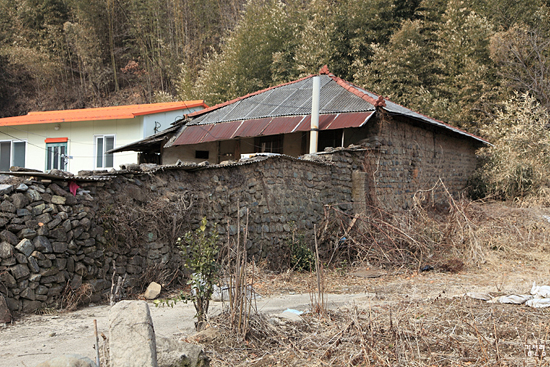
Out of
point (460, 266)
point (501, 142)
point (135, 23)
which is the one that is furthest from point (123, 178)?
point (135, 23)

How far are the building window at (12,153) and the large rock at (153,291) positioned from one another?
44.8 ft

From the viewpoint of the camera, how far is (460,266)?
8.84 m

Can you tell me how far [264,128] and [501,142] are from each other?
9.77 meters

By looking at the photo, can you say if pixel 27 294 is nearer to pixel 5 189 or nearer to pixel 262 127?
pixel 5 189

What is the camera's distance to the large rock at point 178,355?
11.8 ft

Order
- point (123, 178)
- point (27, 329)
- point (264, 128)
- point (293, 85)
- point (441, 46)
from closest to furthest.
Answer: point (27, 329), point (123, 178), point (264, 128), point (293, 85), point (441, 46)

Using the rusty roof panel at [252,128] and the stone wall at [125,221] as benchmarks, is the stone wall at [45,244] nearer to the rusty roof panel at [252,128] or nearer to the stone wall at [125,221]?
the stone wall at [125,221]

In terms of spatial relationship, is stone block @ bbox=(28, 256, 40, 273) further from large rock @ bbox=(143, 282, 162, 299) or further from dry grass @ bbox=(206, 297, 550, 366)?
dry grass @ bbox=(206, 297, 550, 366)

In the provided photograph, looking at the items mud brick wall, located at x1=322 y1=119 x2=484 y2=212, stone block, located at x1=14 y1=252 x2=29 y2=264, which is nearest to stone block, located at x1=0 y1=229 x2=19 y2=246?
Answer: stone block, located at x1=14 y1=252 x2=29 y2=264

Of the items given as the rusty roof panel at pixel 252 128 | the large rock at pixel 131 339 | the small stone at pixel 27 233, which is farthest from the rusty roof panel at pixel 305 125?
the large rock at pixel 131 339

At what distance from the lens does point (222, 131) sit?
12.4m

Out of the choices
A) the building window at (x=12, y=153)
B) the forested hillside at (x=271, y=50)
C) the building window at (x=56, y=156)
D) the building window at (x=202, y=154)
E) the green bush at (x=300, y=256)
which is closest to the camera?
the green bush at (x=300, y=256)

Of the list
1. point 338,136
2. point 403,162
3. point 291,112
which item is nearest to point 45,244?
point 291,112

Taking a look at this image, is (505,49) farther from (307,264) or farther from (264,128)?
(307,264)
